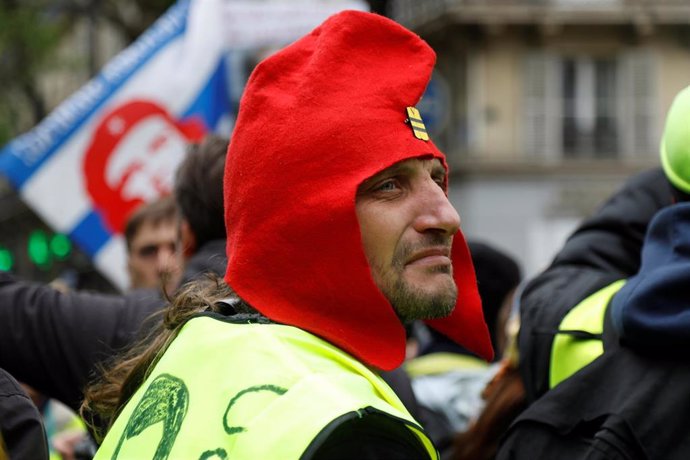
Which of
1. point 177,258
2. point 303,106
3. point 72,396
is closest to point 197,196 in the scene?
point 177,258

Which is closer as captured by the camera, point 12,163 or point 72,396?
point 72,396

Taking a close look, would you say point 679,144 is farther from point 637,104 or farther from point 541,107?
point 637,104

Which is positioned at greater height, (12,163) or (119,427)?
(119,427)

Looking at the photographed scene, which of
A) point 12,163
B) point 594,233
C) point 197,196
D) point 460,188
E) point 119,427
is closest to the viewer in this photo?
point 119,427

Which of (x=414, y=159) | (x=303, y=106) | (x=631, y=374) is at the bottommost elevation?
(x=631, y=374)

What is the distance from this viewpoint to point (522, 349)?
10.5 feet

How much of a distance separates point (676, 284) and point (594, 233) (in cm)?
89

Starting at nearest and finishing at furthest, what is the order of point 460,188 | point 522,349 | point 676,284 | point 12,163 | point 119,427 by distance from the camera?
point 119,427, point 676,284, point 522,349, point 12,163, point 460,188

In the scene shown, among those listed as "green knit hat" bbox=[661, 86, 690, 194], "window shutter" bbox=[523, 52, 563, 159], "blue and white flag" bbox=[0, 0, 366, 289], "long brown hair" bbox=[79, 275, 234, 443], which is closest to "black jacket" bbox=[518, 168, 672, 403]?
"green knit hat" bbox=[661, 86, 690, 194]

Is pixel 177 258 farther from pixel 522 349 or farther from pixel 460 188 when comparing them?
pixel 460 188

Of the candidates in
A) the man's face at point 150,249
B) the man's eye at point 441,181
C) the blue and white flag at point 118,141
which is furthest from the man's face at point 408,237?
the blue and white flag at point 118,141

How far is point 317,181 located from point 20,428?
701 mm

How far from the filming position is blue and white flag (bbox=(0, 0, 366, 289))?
667cm

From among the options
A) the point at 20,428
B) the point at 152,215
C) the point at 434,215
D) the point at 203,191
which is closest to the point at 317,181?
the point at 434,215
